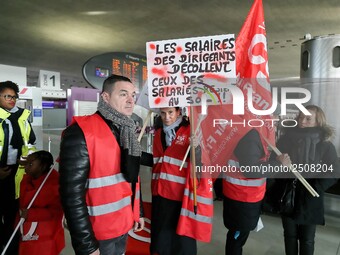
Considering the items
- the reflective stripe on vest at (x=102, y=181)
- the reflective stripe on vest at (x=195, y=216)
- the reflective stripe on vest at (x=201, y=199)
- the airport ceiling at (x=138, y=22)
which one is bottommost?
the reflective stripe on vest at (x=195, y=216)

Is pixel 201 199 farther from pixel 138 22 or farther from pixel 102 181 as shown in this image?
pixel 138 22

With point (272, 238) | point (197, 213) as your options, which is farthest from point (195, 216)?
point (272, 238)

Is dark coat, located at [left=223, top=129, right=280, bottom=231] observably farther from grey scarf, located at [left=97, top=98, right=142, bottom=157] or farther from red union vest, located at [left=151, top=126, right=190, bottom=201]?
grey scarf, located at [left=97, top=98, right=142, bottom=157]

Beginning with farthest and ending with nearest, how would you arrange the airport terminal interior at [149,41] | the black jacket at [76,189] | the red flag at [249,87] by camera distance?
the airport terminal interior at [149,41] < the red flag at [249,87] < the black jacket at [76,189]

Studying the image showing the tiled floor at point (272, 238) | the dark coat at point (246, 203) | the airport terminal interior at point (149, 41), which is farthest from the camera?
the airport terminal interior at point (149, 41)

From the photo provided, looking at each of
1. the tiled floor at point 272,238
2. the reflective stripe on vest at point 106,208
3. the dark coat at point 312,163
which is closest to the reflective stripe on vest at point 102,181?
the reflective stripe on vest at point 106,208

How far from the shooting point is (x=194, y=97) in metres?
2.11

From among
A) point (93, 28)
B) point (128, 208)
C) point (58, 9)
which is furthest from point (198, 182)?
point (93, 28)

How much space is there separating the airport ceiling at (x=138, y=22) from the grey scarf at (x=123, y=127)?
5130 mm

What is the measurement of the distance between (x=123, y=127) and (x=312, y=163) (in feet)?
4.85

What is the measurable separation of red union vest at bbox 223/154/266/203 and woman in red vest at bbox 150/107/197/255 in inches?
13.1

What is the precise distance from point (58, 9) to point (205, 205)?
6.11 meters

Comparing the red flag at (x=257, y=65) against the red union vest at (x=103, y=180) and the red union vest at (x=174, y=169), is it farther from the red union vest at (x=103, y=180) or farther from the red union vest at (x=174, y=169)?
the red union vest at (x=103, y=180)

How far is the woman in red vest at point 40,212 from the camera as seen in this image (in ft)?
6.67
